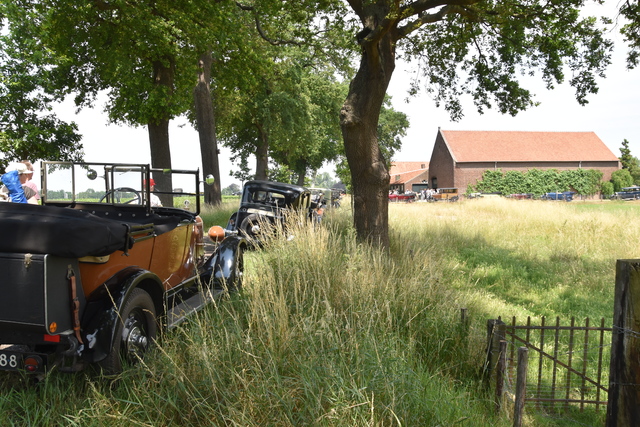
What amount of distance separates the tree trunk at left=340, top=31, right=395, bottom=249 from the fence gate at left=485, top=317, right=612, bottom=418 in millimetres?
3081

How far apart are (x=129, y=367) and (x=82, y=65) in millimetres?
17952

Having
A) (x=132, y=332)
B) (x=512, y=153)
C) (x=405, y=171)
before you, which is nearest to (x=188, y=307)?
(x=132, y=332)

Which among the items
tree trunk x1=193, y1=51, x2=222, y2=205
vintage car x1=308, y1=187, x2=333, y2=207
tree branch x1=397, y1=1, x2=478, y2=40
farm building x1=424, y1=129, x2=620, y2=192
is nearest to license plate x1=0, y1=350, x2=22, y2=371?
tree branch x1=397, y1=1, x2=478, y2=40

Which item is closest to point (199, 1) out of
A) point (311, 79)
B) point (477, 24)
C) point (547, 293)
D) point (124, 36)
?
point (124, 36)

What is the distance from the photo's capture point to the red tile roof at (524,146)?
54.7m

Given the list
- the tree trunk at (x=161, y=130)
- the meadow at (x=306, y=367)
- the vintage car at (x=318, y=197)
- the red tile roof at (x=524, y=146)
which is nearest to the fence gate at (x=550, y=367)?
the meadow at (x=306, y=367)

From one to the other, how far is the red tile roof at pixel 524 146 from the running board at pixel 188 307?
52.2 meters

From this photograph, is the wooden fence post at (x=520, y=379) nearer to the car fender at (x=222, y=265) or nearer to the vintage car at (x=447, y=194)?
the car fender at (x=222, y=265)

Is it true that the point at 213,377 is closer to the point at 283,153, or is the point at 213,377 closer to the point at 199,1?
the point at 199,1

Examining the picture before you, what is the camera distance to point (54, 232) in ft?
9.75

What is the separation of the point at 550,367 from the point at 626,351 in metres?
3.18

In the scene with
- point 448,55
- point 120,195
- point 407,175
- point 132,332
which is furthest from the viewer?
point 407,175

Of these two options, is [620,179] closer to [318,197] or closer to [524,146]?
[524,146]

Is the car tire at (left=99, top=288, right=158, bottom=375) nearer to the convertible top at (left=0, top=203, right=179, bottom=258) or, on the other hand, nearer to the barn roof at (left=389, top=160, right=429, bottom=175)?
the convertible top at (left=0, top=203, right=179, bottom=258)
